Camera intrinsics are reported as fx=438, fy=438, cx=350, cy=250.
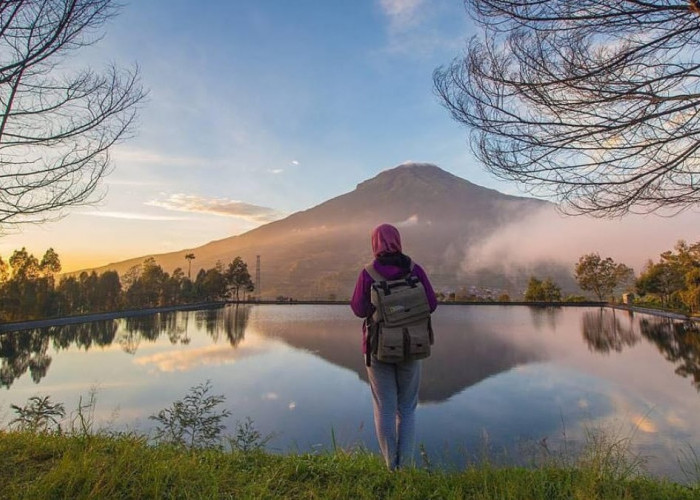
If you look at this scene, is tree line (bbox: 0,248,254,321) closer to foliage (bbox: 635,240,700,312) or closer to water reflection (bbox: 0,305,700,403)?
water reflection (bbox: 0,305,700,403)

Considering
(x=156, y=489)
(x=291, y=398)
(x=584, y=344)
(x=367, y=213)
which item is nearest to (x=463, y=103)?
(x=156, y=489)

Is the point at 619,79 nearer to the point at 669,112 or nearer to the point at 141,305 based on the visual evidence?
the point at 669,112

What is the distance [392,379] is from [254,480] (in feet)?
2.61

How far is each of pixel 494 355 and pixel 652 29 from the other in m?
10.6

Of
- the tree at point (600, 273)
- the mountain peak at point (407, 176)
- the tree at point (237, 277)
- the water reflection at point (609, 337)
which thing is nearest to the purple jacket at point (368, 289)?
the water reflection at point (609, 337)

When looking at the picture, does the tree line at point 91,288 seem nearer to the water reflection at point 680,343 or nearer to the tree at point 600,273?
the water reflection at point 680,343

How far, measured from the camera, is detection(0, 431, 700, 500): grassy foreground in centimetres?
179

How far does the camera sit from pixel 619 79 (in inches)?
104

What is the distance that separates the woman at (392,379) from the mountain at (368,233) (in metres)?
74.8

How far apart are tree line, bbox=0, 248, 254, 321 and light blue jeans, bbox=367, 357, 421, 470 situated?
2751 centimetres

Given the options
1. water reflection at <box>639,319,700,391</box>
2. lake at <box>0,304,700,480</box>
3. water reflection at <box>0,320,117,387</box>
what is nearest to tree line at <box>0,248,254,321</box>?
water reflection at <box>0,320,117,387</box>

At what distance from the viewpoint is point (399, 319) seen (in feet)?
7.01

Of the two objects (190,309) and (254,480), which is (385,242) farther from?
(190,309)

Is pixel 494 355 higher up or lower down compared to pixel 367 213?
lower down
